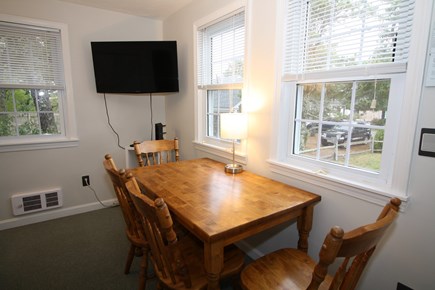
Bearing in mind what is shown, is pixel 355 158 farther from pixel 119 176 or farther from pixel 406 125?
pixel 119 176

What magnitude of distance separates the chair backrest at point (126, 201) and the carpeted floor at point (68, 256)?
0.48 m

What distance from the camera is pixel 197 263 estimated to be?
1322mm

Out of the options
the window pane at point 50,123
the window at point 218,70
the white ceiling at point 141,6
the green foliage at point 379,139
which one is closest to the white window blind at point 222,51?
the window at point 218,70

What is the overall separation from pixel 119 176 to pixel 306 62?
4.53 ft

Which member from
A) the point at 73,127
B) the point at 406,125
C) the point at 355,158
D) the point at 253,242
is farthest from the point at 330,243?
the point at 73,127

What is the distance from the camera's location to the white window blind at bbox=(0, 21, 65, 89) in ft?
7.74

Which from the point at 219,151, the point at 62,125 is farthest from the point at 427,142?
the point at 62,125

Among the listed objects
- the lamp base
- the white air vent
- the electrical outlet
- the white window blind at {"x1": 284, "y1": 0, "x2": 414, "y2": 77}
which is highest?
the white window blind at {"x1": 284, "y1": 0, "x2": 414, "y2": 77}

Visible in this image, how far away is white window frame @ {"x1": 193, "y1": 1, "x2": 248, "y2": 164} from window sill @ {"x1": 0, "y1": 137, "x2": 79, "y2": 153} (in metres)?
1.44

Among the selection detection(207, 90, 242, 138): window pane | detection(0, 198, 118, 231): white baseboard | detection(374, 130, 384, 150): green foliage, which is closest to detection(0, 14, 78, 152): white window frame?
detection(0, 198, 118, 231): white baseboard

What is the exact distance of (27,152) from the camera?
2.54 metres

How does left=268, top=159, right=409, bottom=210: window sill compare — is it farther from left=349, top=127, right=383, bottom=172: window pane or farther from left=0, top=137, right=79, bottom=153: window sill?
left=0, top=137, right=79, bottom=153: window sill

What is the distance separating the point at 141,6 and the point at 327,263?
2.93 metres

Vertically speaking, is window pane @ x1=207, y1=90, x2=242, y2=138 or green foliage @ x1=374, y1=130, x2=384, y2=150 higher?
window pane @ x1=207, y1=90, x2=242, y2=138
